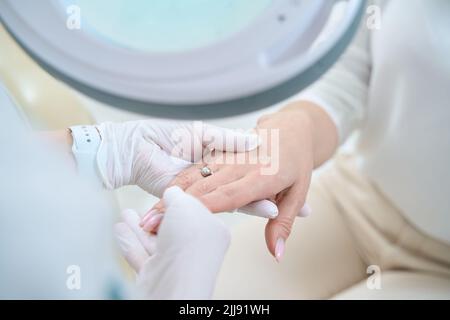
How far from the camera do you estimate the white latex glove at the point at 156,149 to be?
2.16 feet

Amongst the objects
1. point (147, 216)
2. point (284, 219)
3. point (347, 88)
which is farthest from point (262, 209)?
point (347, 88)

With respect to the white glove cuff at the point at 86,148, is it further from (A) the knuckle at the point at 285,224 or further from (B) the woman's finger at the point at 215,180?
(A) the knuckle at the point at 285,224

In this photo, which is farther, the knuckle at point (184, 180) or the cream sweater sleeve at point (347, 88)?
the cream sweater sleeve at point (347, 88)

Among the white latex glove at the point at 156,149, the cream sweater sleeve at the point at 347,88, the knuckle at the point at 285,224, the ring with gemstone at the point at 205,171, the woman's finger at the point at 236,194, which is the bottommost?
the knuckle at the point at 285,224

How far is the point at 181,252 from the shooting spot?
59 centimetres

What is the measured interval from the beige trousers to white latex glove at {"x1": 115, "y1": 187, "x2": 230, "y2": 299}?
11cm

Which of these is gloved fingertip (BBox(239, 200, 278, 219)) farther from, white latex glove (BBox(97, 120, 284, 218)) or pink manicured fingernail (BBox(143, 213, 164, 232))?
pink manicured fingernail (BBox(143, 213, 164, 232))

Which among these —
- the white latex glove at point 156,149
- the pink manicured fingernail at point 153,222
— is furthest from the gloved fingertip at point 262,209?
the pink manicured fingernail at point 153,222

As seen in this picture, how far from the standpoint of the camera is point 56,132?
674 mm

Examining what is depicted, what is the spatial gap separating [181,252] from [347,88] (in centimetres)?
37

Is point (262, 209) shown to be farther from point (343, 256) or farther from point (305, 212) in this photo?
point (343, 256)

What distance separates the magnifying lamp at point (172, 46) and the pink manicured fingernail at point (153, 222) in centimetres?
12

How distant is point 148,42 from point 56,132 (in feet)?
0.57

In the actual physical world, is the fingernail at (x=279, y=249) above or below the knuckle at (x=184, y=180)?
below
